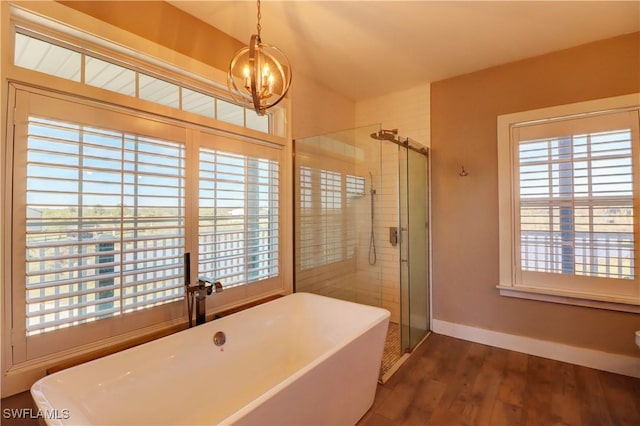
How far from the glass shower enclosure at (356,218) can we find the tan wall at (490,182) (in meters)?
0.41

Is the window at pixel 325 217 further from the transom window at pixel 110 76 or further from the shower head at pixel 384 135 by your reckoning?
the transom window at pixel 110 76

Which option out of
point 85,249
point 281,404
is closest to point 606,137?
point 281,404

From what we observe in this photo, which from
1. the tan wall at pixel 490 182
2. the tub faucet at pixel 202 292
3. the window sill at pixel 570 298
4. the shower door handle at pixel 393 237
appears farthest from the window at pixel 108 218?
the window sill at pixel 570 298

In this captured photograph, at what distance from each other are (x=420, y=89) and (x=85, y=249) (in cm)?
335

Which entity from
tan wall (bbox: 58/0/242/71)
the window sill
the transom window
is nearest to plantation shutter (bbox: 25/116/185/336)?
the transom window

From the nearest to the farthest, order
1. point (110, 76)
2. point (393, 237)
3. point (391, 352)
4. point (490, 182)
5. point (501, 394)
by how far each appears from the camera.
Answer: point (110, 76)
point (501, 394)
point (391, 352)
point (490, 182)
point (393, 237)

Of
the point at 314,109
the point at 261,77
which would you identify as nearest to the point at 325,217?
the point at 314,109

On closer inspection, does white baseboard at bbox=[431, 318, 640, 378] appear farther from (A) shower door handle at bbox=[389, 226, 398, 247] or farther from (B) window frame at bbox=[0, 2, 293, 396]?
(B) window frame at bbox=[0, 2, 293, 396]

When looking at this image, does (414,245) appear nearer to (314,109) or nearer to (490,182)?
(490,182)

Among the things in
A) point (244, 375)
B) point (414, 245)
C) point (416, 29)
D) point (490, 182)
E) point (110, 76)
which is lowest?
point (244, 375)

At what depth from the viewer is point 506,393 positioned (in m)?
2.12

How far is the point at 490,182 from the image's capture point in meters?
2.87

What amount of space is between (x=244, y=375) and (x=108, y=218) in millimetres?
1278

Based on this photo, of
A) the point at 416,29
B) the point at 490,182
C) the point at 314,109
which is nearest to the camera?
the point at 416,29
